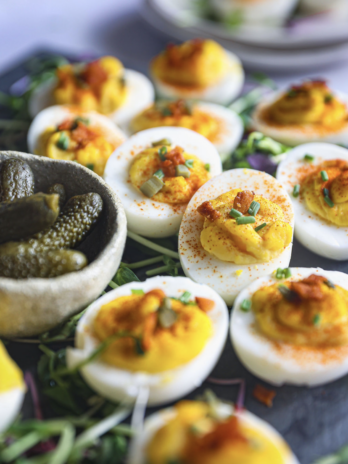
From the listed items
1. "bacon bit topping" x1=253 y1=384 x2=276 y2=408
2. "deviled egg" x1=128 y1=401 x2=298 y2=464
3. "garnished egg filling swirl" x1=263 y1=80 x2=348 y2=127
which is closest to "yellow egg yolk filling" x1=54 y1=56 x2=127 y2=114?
"garnished egg filling swirl" x1=263 y1=80 x2=348 y2=127

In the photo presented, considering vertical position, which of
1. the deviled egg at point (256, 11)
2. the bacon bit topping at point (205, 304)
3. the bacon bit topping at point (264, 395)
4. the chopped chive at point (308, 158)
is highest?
the deviled egg at point (256, 11)

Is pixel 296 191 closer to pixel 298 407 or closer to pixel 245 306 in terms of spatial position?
pixel 245 306

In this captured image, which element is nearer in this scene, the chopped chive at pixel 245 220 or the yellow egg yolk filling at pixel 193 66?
the chopped chive at pixel 245 220

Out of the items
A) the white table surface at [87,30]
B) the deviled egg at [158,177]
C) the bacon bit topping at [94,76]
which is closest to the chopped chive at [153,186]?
the deviled egg at [158,177]

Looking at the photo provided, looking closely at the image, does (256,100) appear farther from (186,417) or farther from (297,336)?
(186,417)

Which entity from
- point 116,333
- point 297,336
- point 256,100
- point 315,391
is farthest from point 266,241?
point 256,100

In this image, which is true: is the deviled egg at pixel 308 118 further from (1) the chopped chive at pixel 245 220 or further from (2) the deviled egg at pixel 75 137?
(1) the chopped chive at pixel 245 220
